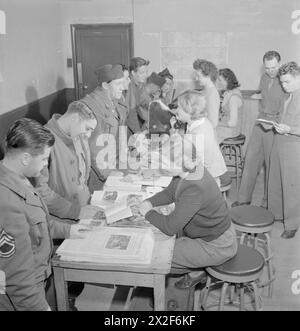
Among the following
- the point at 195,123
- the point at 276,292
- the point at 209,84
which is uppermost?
the point at 209,84

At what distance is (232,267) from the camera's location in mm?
2180

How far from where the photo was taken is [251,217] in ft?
9.10

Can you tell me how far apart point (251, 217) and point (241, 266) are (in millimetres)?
651

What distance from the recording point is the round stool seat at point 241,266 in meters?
2.14

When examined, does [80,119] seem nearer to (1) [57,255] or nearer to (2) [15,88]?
(1) [57,255]

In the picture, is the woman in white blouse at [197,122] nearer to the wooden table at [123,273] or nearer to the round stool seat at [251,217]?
the round stool seat at [251,217]

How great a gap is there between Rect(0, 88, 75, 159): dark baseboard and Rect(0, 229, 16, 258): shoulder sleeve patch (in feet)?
9.39

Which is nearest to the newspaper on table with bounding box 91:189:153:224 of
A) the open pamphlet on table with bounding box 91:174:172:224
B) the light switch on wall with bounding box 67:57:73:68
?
the open pamphlet on table with bounding box 91:174:172:224

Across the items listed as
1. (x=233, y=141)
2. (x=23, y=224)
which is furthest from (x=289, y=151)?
(x=23, y=224)

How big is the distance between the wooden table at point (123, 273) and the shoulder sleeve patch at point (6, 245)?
12.1 inches

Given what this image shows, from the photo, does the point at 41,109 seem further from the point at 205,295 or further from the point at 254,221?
the point at 205,295

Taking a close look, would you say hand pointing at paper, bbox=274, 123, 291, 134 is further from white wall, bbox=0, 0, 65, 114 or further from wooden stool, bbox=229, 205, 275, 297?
white wall, bbox=0, 0, 65, 114

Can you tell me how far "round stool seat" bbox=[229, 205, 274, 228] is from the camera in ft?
8.87

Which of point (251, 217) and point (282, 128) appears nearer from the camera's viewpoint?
point (251, 217)
